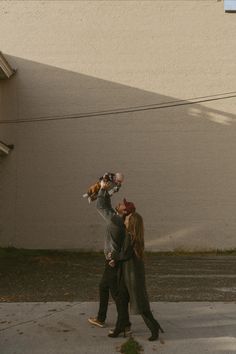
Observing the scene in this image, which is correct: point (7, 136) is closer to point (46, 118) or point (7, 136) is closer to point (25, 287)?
point (46, 118)

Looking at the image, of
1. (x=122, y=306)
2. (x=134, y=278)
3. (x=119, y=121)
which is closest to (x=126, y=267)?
(x=134, y=278)

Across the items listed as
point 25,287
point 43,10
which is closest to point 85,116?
point 43,10

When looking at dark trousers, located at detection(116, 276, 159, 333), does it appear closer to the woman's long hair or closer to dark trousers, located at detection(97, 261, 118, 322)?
dark trousers, located at detection(97, 261, 118, 322)

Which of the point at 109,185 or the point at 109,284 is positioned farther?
the point at 109,185

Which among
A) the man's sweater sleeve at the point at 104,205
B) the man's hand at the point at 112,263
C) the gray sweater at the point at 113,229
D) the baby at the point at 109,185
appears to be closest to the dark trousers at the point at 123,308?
the man's hand at the point at 112,263

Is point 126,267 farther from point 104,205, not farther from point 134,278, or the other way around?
point 104,205

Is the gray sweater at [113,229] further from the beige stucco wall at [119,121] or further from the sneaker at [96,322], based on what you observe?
the beige stucco wall at [119,121]

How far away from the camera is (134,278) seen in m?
5.87

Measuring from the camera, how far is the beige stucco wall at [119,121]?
17.8 m

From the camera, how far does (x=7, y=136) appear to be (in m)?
18.3

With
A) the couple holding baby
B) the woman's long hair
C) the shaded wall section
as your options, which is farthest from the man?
the shaded wall section

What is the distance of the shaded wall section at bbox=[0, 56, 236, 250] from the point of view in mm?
17781

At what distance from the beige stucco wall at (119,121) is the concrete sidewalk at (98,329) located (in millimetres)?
10142

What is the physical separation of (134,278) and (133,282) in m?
0.05
